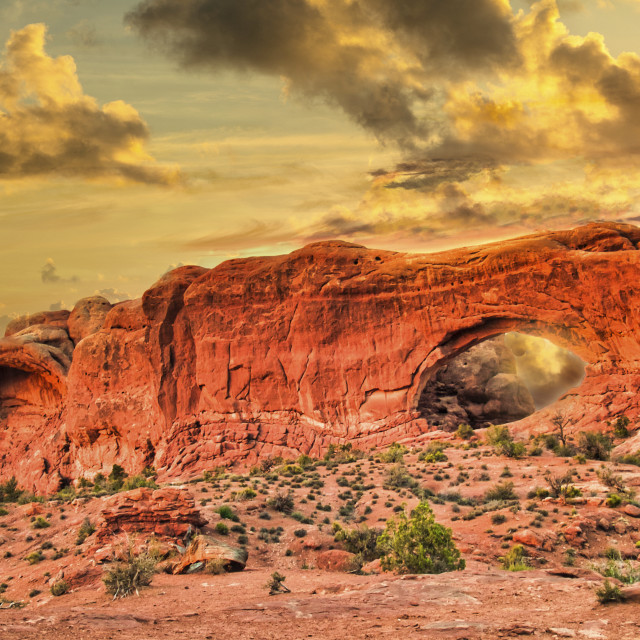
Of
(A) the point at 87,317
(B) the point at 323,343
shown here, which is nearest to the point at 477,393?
(B) the point at 323,343

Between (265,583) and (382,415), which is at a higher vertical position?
(382,415)

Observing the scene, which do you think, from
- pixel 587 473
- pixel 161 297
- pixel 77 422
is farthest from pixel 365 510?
pixel 77 422

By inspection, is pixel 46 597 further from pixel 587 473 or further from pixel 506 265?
pixel 506 265

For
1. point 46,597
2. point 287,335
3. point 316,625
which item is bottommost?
point 46,597

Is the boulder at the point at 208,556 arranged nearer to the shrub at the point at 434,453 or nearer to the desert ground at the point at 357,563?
the desert ground at the point at 357,563

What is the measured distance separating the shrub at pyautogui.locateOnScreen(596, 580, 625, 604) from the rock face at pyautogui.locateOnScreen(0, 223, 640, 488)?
893 inches

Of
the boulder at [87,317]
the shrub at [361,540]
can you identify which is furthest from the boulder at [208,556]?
the boulder at [87,317]

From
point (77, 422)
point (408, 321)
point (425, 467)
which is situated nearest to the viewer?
point (425, 467)

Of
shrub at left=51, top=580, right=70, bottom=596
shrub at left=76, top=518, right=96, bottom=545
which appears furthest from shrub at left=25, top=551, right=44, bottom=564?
shrub at left=51, top=580, right=70, bottom=596

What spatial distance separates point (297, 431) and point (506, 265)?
597 inches

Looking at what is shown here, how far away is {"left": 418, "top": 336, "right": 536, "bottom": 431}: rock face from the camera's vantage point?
42000 mm

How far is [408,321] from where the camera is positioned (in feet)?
121

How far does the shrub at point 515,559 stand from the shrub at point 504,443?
11953mm

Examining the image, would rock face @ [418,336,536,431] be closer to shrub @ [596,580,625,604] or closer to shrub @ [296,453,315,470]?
shrub @ [296,453,315,470]
